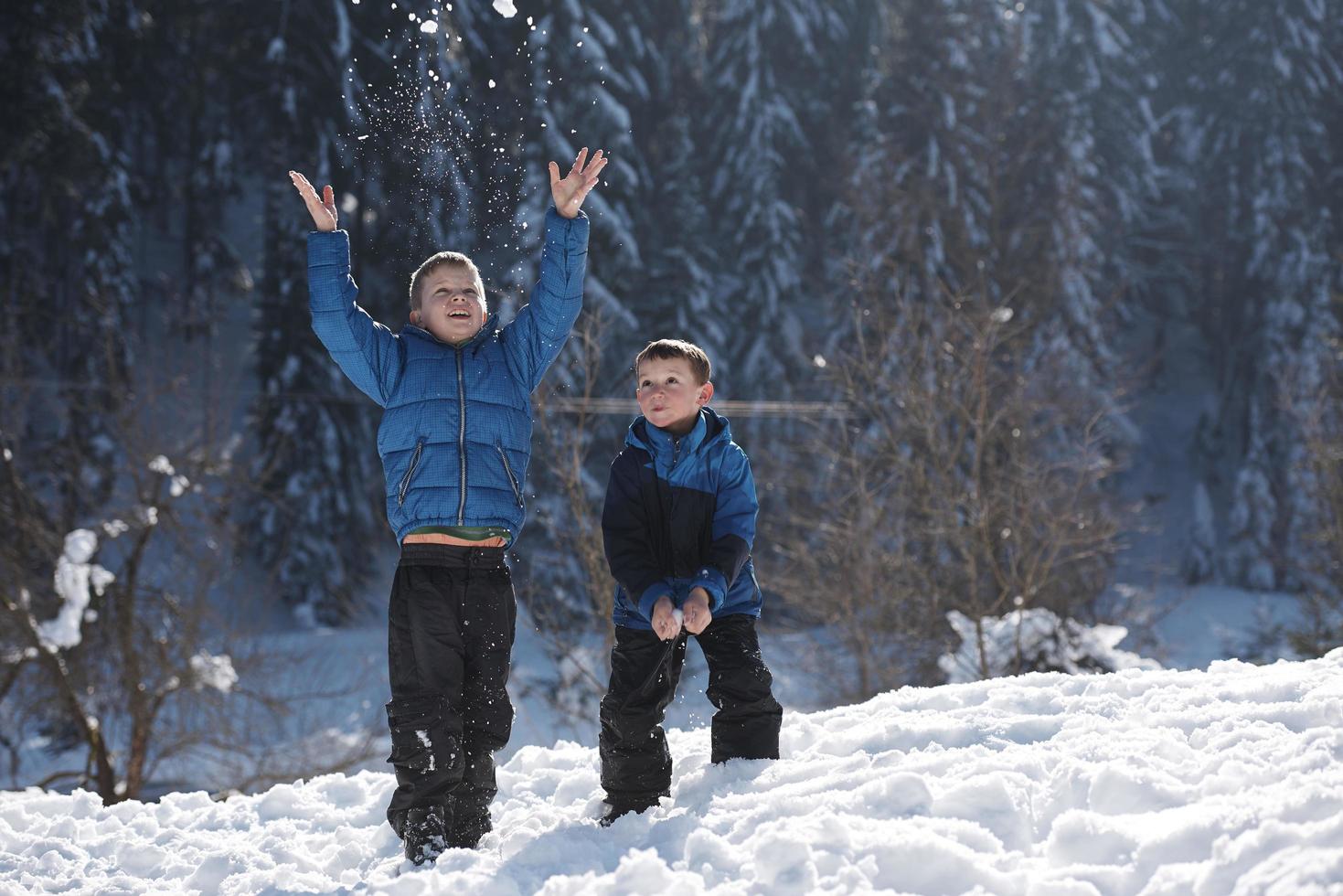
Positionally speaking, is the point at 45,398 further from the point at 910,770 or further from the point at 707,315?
the point at 910,770

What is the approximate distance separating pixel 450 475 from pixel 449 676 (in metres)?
0.60

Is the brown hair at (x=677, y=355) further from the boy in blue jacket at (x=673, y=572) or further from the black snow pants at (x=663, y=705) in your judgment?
the black snow pants at (x=663, y=705)

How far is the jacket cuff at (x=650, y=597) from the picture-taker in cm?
349

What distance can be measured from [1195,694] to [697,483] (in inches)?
68.3

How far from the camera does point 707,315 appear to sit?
23484 millimetres

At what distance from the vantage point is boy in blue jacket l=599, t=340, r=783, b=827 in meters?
3.59

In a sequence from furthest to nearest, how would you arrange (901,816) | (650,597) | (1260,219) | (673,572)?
(1260,219)
(673,572)
(650,597)
(901,816)

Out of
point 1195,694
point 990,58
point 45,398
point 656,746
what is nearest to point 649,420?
point 656,746

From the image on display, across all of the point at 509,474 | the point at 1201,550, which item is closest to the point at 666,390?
the point at 509,474

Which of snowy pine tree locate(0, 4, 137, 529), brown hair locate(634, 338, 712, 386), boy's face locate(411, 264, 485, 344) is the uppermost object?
snowy pine tree locate(0, 4, 137, 529)

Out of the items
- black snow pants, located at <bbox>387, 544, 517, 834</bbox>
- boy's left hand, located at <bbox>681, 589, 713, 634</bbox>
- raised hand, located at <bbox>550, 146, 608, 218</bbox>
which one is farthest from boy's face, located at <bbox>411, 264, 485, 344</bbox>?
boy's left hand, located at <bbox>681, 589, 713, 634</bbox>

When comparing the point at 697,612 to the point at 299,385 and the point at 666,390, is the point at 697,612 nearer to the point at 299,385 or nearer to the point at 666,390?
the point at 666,390

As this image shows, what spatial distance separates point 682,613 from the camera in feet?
11.2

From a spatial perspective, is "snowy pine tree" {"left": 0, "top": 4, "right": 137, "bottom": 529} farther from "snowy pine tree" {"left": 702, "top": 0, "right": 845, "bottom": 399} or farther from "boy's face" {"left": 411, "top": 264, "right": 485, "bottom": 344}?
"boy's face" {"left": 411, "top": 264, "right": 485, "bottom": 344}
